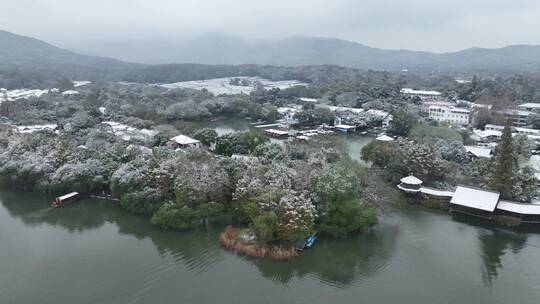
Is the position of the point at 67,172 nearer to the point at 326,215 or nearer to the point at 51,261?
the point at 51,261

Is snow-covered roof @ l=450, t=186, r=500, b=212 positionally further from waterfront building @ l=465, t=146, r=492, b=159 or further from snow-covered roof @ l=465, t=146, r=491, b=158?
snow-covered roof @ l=465, t=146, r=491, b=158

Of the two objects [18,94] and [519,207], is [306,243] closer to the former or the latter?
[519,207]

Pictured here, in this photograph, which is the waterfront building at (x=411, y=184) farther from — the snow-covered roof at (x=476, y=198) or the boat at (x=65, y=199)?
the boat at (x=65, y=199)

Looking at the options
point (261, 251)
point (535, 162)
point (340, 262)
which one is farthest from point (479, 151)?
point (261, 251)

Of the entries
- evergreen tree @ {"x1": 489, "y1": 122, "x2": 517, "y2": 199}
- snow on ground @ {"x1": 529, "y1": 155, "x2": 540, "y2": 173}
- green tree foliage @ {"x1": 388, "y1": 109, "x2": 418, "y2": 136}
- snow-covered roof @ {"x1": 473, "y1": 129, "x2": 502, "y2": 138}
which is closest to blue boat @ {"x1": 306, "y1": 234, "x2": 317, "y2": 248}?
evergreen tree @ {"x1": 489, "y1": 122, "x2": 517, "y2": 199}

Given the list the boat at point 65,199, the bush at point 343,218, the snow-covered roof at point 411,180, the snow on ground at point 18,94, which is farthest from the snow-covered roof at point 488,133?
the snow on ground at point 18,94

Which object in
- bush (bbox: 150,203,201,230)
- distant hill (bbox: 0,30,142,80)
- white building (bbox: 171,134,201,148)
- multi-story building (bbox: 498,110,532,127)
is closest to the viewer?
bush (bbox: 150,203,201,230)
